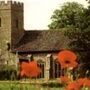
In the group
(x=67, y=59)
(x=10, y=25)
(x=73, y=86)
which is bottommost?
(x=10, y=25)

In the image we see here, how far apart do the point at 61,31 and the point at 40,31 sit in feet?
12.2

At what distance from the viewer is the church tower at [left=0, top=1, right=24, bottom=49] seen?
259 ft

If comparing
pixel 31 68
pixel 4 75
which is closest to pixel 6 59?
pixel 4 75

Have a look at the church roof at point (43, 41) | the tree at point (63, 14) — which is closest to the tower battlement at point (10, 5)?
the church roof at point (43, 41)

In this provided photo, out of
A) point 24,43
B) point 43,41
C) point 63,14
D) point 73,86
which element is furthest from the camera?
point 63,14

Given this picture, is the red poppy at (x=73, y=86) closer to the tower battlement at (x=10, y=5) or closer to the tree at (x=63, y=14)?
the tower battlement at (x=10, y=5)

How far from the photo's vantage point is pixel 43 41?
74.7 metres

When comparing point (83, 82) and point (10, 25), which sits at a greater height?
point (83, 82)

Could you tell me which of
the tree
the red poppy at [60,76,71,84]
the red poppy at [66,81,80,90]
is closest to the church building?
the tree

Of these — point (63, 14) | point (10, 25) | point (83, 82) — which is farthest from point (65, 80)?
point (63, 14)

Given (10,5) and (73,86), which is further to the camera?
(10,5)

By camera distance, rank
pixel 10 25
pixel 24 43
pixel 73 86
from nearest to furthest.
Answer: pixel 73 86 < pixel 24 43 < pixel 10 25

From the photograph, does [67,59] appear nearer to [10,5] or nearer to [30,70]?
[30,70]

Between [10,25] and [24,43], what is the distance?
5.09m
